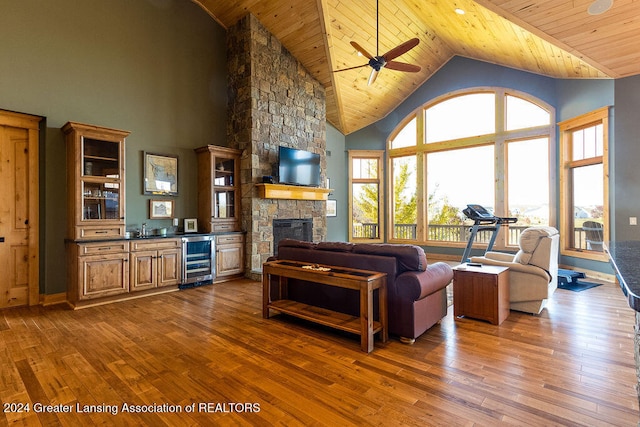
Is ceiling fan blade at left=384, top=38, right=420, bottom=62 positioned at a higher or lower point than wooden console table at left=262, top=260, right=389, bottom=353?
higher

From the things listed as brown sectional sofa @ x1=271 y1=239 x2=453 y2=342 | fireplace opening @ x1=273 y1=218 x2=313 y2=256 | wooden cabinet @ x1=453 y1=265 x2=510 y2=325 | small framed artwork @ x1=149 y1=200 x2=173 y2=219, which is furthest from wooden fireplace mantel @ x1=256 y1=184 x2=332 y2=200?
wooden cabinet @ x1=453 y1=265 x2=510 y2=325

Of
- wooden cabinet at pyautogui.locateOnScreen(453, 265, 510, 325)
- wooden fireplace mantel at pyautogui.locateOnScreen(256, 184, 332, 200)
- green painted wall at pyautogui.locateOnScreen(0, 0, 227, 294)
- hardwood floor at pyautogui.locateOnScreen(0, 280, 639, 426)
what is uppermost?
green painted wall at pyautogui.locateOnScreen(0, 0, 227, 294)

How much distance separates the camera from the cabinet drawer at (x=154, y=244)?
4593 mm

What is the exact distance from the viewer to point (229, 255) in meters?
5.84

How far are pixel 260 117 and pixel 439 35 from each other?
4.33 metres

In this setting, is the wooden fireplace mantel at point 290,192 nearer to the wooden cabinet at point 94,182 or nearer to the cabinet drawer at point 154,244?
the cabinet drawer at point 154,244

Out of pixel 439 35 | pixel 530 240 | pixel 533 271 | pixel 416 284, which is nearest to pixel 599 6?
pixel 530 240

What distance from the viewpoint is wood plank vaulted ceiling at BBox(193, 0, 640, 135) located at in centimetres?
410

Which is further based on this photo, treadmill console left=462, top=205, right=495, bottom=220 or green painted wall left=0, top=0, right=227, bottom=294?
treadmill console left=462, top=205, right=495, bottom=220

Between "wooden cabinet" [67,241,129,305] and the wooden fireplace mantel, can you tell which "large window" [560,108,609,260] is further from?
"wooden cabinet" [67,241,129,305]

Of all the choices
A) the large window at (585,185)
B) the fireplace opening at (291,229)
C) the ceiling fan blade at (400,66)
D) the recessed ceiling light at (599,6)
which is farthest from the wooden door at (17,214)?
the large window at (585,185)

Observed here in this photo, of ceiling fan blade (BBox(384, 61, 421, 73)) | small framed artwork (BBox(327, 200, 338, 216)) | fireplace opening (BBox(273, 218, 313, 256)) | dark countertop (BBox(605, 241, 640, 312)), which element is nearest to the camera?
dark countertop (BBox(605, 241, 640, 312))

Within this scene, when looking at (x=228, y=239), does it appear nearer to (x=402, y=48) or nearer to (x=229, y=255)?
(x=229, y=255)

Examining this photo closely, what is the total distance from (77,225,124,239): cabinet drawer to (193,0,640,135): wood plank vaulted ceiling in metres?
4.49
